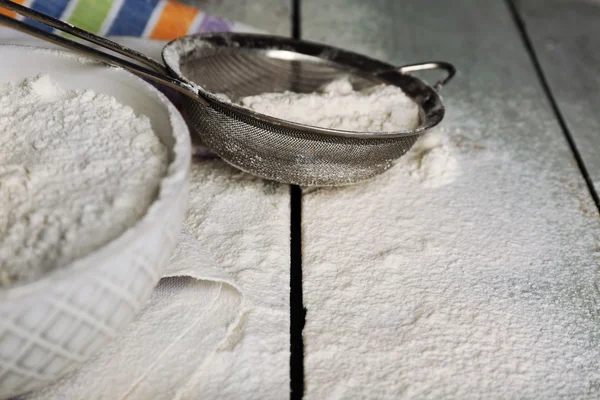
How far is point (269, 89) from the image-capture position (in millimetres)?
1276

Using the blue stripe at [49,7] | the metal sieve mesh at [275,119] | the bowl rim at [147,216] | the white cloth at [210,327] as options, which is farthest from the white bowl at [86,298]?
the blue stripe at [49,7]

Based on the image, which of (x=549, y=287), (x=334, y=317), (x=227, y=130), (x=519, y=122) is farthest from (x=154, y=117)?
(x=519, y=122)

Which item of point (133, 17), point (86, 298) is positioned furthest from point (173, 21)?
point (86, 298)

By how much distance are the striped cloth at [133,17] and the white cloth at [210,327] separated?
52 centimetres

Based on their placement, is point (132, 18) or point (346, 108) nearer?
point (346, 108)

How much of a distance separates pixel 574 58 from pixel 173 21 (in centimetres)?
130

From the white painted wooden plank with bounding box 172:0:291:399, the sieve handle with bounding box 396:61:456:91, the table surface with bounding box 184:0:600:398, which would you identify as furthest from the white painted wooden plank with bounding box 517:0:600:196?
the white painted wooden plank with bounding box 172:0:291:399

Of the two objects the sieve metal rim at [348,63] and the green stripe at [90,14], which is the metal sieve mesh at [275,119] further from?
the green stripe at [90,14]

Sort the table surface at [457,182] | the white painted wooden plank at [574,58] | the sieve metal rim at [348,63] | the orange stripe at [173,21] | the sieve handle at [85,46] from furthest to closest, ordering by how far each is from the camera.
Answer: the white painted wooden plank at [574,58]
the orange stripe at [173,21]
the sieve metal rim at [348,63]
the table surface at [457,182]
the sieve handle at [85,46]

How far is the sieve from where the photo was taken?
91 centimetres

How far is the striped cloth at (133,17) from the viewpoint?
3.92 feet

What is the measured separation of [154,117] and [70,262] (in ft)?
0.97

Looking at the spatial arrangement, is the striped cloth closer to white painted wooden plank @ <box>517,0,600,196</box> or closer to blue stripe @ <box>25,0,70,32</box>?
blue stripe @ <box>25,0,70,32</box>

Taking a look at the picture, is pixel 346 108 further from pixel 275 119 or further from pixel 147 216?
pixel 147 216
